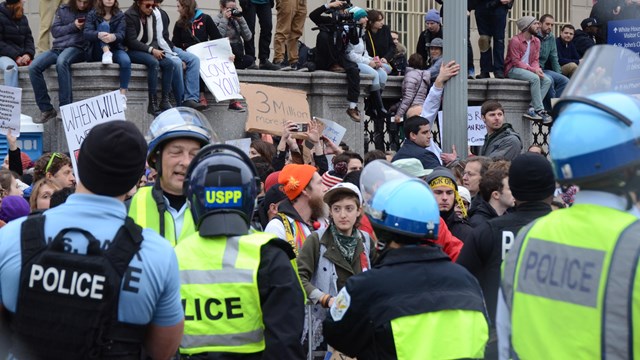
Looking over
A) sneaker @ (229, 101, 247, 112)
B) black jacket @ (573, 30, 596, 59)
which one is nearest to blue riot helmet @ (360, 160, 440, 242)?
sneaker @ (229, 101, 247, 112)

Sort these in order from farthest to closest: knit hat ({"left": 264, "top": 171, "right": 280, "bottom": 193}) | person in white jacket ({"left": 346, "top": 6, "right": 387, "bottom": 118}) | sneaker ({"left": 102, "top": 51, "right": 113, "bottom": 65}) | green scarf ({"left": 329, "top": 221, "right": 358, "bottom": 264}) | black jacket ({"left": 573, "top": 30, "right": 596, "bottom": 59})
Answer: black jacket ({"left": 573, "top": 30, "right": 596, "bottom": 59}) < person in white jacket ({"left": 346, "top": 6, "right": 387, "bottom": 118}) < sneaker ({"left": 102, "top": 51, "right": 113, "bottom": 65}) < knit hat ({"left": 264, "top": 171, "right": 280, "bottom": 193}) < green scarf ({"left": 329, "top": 221, "right": 358, "bottom": 264})

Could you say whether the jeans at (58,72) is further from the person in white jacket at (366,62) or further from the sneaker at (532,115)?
the sneaker at (532,115)

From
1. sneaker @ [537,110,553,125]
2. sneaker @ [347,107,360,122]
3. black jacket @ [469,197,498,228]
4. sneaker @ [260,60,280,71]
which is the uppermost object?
sneaker @ [260,60,280,71]

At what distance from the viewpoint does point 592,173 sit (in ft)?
12.1

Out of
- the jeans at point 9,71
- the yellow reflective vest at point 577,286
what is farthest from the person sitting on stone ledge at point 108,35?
the yellow reflective vest at point 577,286

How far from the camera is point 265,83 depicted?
1387 cm

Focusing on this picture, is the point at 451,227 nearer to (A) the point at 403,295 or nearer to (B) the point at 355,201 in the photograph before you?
(B) the point at 355,201

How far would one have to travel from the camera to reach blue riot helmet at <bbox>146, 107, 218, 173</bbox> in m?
5.39

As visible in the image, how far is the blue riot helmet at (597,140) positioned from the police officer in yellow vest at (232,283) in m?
1.30

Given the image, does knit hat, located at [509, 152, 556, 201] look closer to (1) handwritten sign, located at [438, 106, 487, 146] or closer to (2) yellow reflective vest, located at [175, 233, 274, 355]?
(2) yellow reflective vest, located at [175, 233, 274, 355]

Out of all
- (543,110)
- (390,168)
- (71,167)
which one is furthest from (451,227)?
(543,110)

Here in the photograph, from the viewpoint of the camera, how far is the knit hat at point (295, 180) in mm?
7609

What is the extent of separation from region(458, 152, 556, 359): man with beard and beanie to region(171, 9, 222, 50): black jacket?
773 cm

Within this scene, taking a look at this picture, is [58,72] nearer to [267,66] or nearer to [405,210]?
[267,66]
